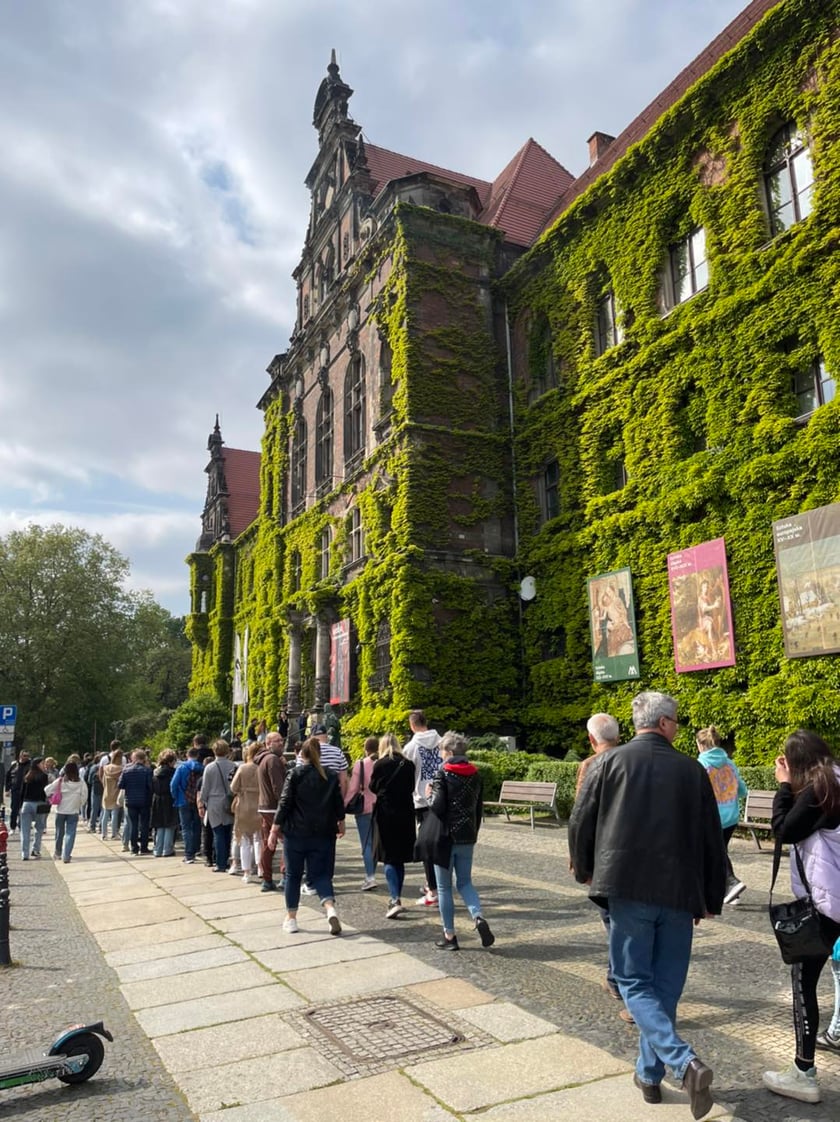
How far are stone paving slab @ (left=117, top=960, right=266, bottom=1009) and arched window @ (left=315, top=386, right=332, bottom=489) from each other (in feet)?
97.1

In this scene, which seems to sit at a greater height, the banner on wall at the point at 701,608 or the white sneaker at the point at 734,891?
the banner on wall at the point at 701,608

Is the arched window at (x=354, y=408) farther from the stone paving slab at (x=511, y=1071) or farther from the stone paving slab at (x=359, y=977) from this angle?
the stone paving slab at (x=511, y=1071)

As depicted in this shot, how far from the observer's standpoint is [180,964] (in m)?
7.29

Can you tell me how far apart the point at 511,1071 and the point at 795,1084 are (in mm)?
1409

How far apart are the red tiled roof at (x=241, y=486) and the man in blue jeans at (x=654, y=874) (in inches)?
2129

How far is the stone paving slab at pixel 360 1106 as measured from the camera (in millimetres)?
4066

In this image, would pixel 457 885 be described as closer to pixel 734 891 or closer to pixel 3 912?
pixel 734 891

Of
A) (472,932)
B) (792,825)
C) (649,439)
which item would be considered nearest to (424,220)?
(649,439)

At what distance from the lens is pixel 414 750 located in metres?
9.77

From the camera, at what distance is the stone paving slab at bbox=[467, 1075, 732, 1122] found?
13.0 ft

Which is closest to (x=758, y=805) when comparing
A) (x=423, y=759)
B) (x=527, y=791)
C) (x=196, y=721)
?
(x=527, y=791)

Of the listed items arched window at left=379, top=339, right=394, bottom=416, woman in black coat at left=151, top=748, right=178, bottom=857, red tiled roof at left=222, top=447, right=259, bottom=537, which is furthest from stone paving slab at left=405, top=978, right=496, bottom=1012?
red tiled roof at left=222, top=447, right=259, bottom=537

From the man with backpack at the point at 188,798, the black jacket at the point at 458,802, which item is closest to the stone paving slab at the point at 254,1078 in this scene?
the black jacket at the point at 458,802

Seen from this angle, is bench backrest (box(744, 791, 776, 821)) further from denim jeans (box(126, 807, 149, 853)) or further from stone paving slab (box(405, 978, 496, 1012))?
denim jeans (box(126, 807, 149, 853))
